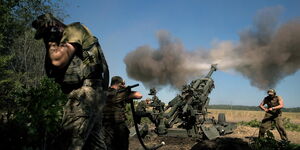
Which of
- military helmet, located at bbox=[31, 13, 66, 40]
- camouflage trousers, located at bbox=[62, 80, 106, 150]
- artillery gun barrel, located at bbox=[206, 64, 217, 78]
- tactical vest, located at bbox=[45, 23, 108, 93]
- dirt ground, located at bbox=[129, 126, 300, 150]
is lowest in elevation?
dirt ground, located at bbox=[129, 126, 300, 150]

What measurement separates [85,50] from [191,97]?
9508 millimetres

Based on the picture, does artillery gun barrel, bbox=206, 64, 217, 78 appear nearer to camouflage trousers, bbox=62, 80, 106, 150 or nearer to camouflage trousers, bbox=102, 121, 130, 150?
camouflage trousers, bbox=102, 121, 130, 150

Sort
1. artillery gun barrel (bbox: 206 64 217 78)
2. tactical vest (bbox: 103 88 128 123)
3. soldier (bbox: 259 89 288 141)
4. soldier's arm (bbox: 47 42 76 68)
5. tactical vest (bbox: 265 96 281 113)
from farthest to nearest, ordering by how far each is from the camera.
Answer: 1. artillery gun barrel (bbox: 206 64 217 78)
2. tactical vest (bbox: 265 96 281 113)
3. soldier (bbox: 259 89 288 141)
4. tactical vest (bbox: 103 88 128 123)
5. soldier's arm (bbox: 47 42 76 68)

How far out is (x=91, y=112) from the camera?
8.93 feet

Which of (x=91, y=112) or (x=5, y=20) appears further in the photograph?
(x=5, y=20)

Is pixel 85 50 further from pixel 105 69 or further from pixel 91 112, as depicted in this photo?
pixel 91 112

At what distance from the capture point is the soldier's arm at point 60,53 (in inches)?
104

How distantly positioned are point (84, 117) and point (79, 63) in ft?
1.65

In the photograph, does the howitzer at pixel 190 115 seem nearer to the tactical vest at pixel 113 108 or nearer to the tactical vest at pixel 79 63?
the tactical vest at pixel 113 108

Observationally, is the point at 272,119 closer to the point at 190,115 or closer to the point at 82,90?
the point at 190,115

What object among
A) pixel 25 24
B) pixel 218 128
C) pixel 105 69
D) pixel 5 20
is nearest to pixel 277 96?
pixel 218 128

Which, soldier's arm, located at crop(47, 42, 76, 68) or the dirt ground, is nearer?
soldier's arm, located at crop(47, 42, 76, 68)

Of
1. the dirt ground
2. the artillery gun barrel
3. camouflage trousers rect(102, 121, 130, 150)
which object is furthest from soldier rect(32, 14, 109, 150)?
the artillery gun barrel

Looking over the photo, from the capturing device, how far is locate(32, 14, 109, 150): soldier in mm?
2646
